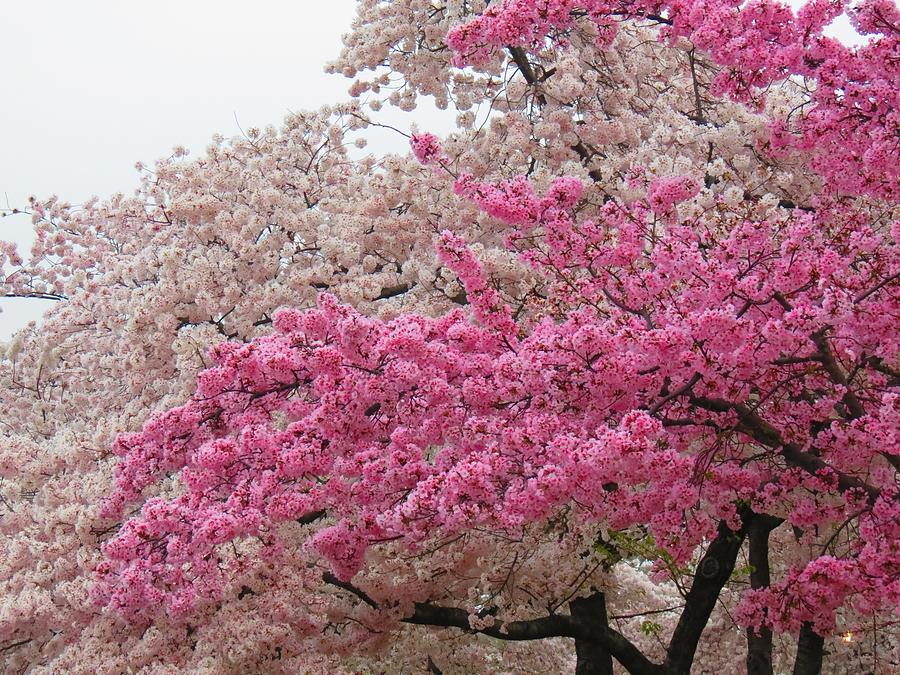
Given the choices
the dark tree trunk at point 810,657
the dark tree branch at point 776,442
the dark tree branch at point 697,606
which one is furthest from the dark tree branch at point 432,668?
the dark tree branch at point 776,442

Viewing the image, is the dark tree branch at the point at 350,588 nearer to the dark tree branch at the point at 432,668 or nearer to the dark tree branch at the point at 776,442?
the dark tree branch at the point at 776,442

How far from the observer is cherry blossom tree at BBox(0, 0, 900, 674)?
19.1 feet

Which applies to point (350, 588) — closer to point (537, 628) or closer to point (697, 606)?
point (537, 628)

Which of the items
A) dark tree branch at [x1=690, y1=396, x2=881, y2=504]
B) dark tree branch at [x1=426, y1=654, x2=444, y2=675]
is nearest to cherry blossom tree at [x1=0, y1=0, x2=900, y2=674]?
dark tree branch at [x1=690, y1=396, x2=881, y2=504]

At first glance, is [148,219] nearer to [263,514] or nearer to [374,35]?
[374,35]

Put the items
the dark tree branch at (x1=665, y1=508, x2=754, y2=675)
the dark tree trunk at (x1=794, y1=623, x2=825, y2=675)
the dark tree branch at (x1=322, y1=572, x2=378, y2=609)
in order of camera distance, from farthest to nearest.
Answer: the dark tree trunk at (x1=794, y1=623, x2=825, y2=675), the dark tree branch at (x1=665, y1=508, x2=754, y2=675), the dark tree branch at (x1=322, y1=572, x2=378, y2=609)

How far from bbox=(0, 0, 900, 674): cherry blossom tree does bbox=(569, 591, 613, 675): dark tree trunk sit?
4 centimetres

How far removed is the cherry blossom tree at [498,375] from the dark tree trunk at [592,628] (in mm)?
42

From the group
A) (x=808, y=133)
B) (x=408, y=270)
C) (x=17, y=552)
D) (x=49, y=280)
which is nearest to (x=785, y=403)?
(x=808, y=133)

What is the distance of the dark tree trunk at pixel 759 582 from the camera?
9.99 metres

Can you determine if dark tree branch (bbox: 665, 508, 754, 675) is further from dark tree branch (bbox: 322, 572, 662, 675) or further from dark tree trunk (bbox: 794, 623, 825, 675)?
dark tree trunk (bbox: 794, 623, 825, 675)

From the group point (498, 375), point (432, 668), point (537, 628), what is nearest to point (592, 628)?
point (537, 628)

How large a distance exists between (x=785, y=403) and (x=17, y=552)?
5.98 metres

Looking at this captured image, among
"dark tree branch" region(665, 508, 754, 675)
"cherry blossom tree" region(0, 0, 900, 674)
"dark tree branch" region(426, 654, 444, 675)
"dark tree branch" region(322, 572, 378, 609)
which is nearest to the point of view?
"cherry blossom tree" region(0, 0, 900, 674)
